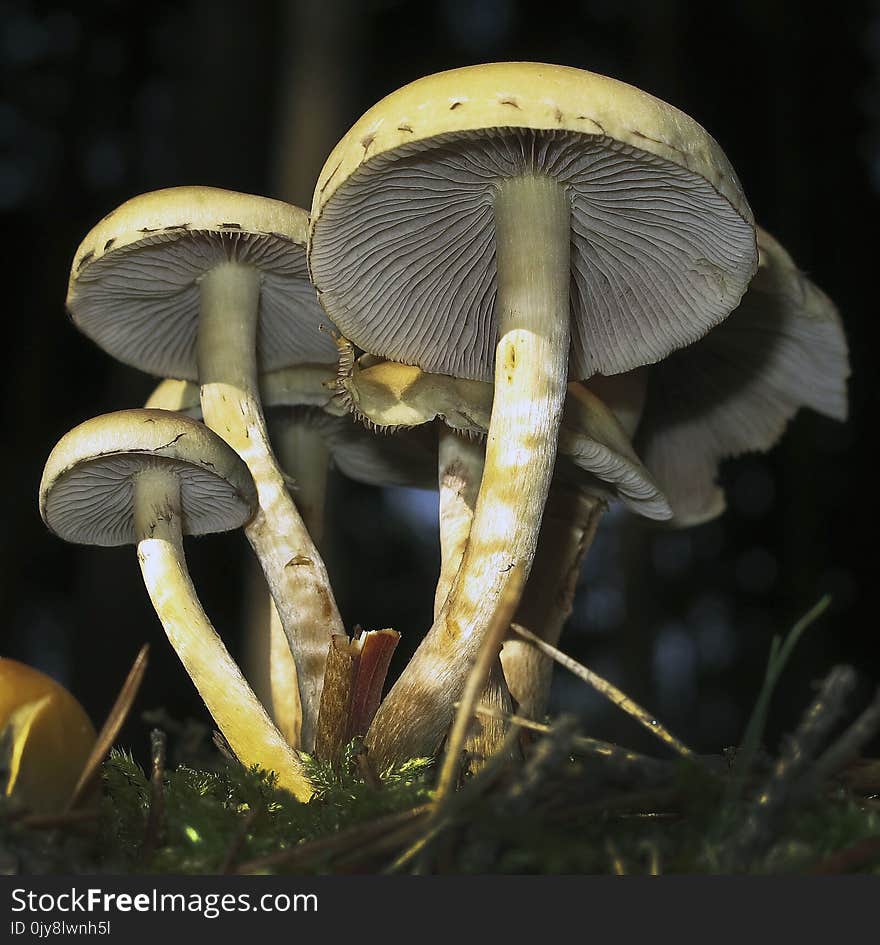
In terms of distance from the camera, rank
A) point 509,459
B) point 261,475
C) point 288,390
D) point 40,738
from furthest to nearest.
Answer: point 288,390, point 261,475, point 509,459, point 40,738

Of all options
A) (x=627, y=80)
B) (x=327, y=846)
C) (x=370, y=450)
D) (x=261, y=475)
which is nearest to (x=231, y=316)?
(x=261, y=475)

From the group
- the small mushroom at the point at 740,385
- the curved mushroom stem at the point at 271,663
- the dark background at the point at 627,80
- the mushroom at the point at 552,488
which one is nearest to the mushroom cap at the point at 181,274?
the mushroom at the point at 552,488

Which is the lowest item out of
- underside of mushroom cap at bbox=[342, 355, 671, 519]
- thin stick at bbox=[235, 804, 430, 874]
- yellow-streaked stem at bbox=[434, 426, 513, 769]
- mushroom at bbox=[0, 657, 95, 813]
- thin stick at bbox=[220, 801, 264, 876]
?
thin stick at bbox=[220, 801, 264, 876]

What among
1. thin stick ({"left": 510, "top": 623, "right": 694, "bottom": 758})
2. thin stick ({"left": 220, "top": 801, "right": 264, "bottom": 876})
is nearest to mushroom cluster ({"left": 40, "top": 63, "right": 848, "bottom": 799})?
thin stick ({"left": 510, "top": 623, "right": 694, "bottom": 758})

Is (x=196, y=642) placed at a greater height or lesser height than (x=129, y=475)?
lesser

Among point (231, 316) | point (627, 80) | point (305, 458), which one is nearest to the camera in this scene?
point (231, 316)

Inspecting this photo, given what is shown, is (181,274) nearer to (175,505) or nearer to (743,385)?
(175,505)

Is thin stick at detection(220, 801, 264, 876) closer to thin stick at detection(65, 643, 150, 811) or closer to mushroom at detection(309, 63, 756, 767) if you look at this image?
thin stick at detection(65, 643, 150, 811)
